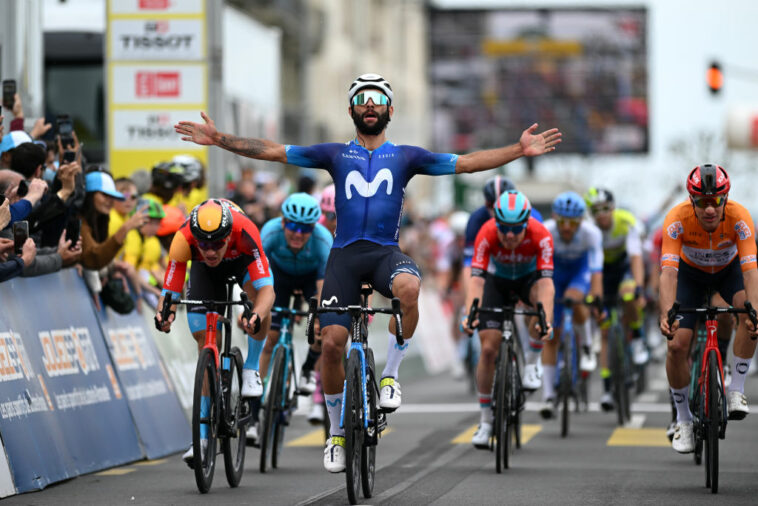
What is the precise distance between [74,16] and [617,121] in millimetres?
26335

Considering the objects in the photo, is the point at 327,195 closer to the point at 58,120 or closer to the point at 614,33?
the point at 58,120

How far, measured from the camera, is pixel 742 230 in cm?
1109

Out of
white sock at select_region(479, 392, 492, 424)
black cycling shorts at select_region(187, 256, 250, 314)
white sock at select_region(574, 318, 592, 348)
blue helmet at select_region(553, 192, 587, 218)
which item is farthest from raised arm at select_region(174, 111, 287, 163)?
white sock at select_region(574, 318, 592, 348)

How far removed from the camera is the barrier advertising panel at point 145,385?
12.8 meters

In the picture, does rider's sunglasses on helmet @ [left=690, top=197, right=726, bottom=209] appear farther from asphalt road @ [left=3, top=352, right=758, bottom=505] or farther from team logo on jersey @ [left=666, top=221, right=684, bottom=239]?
asphalt road @ [left=3, top=352, right=758, bottom=505]

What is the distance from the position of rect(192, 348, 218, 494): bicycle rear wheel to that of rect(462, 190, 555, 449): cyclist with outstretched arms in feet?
8.51

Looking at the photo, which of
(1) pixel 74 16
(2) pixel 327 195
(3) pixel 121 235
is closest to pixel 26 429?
(3) pixel 121 235

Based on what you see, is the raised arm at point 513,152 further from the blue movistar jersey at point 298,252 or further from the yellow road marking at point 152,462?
the yellow road marking at point 152,462

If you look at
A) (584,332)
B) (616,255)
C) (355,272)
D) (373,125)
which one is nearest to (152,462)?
(355,272)

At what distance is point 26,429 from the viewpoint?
1055 centimetres

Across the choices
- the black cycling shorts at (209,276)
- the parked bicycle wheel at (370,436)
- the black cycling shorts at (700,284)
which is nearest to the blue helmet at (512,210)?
the black cycling shorts at (700,284)

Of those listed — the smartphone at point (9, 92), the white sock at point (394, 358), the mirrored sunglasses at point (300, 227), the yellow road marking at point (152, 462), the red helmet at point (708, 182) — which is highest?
the smartphone at point (9, 92)

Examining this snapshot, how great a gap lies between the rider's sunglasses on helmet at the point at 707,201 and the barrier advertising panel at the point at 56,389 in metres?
4.44

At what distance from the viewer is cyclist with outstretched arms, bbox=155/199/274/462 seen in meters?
10.5
